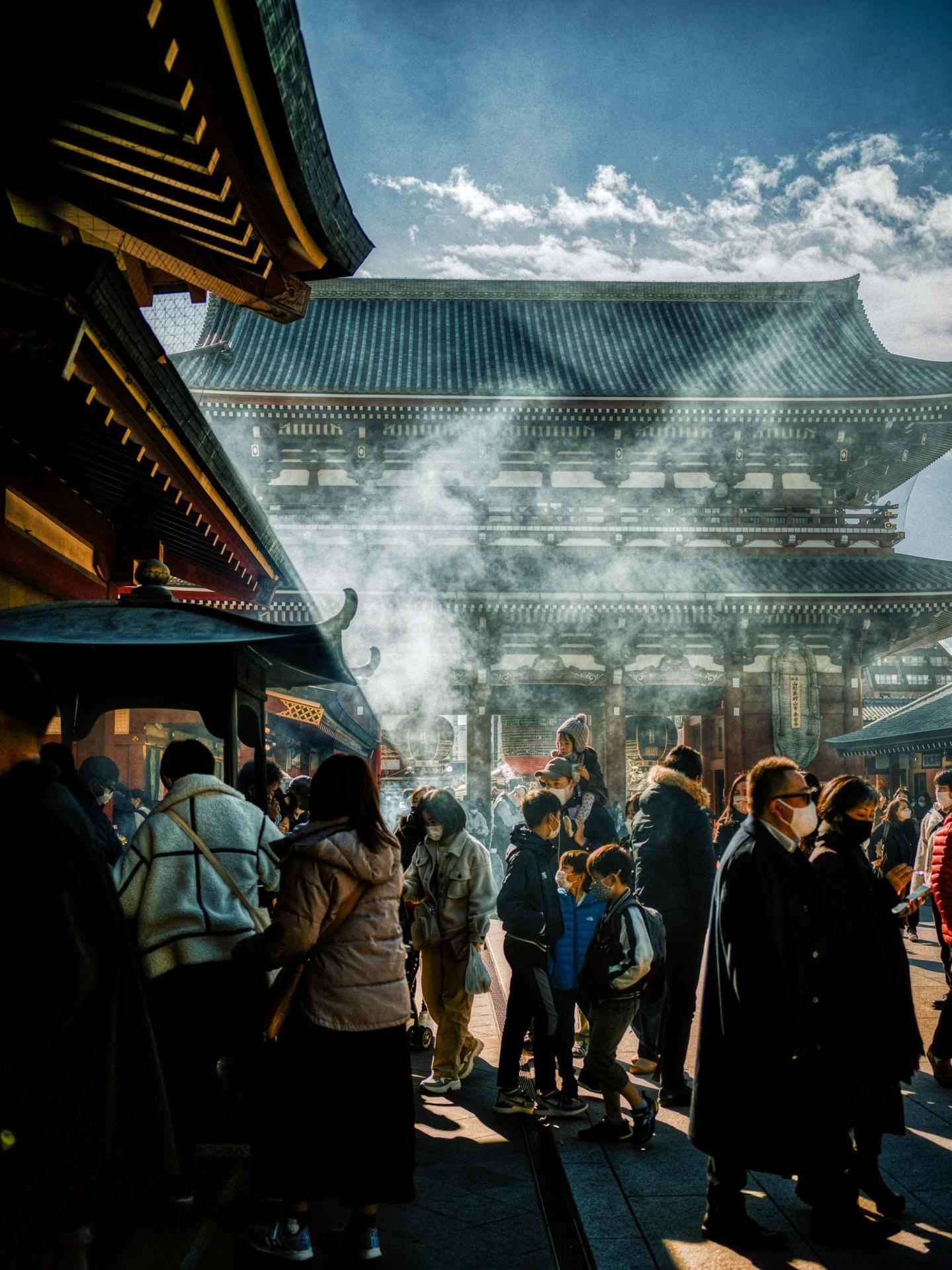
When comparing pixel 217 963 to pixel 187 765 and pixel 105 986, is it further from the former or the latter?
pixel 105 986

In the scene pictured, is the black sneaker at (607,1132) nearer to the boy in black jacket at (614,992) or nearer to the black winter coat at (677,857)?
the boy in black jacket at (614,992)

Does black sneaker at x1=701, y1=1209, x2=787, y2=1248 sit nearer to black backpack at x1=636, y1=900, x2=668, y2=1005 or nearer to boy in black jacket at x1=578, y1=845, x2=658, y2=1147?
boy in black jacket at x1=578, y1=845, x2=658, y2=1147

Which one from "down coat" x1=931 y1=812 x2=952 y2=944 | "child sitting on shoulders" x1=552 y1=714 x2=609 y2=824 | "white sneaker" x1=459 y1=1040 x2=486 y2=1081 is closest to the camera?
"down coat" x1=931 y1=812 x2=952 y2=944

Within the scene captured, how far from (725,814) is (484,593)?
10244 mm

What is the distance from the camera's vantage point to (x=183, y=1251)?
10.0 feet

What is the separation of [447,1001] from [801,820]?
2.59m

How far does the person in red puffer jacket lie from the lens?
15.9ft

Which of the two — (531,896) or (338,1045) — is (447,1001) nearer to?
(531,896)

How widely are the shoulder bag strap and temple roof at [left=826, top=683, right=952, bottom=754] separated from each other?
46.7ft

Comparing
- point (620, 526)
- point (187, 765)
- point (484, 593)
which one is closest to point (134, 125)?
point (187, 765)

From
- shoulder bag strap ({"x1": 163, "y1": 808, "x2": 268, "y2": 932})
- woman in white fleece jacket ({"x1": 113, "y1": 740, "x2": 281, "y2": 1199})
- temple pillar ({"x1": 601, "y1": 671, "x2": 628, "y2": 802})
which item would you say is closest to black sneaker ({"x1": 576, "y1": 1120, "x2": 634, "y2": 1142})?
woman in white fleece jacket ({"x1": 113, "y1": 740, "x2": 281, "y2": 1199})

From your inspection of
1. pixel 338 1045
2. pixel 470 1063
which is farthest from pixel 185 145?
pixel 470 1063

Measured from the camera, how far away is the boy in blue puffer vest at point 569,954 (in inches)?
184

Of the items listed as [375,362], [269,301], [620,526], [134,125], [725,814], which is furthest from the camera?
[375,362]
